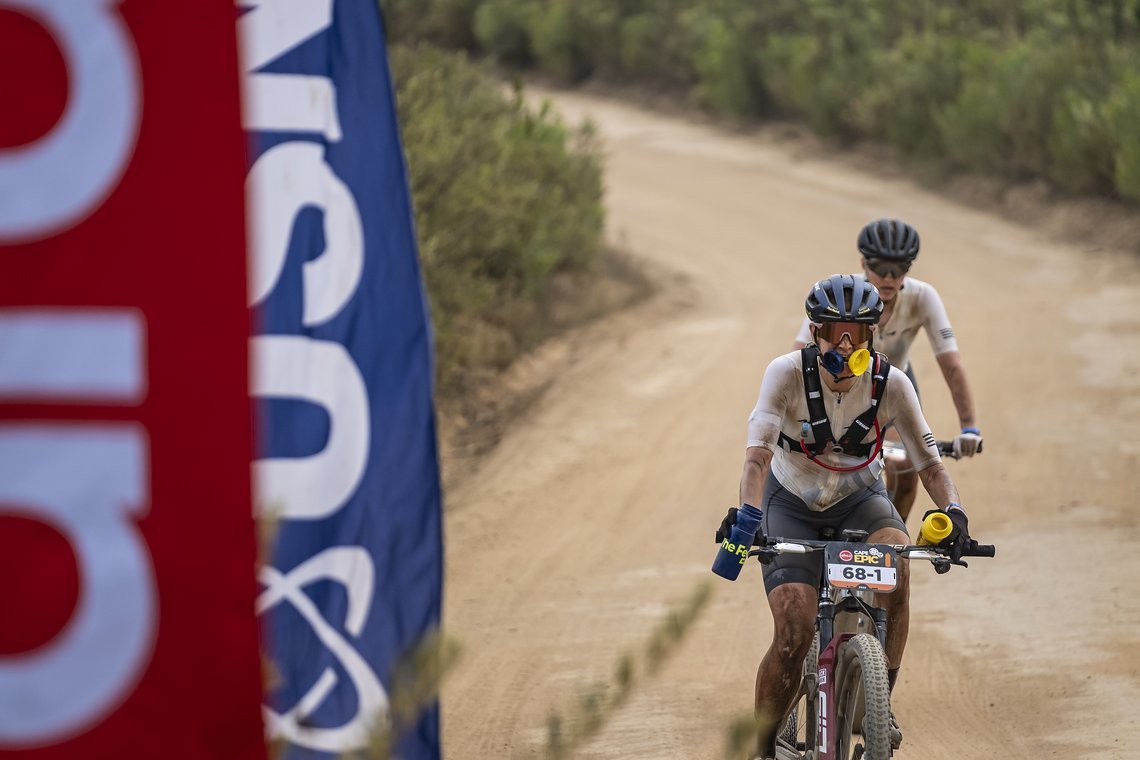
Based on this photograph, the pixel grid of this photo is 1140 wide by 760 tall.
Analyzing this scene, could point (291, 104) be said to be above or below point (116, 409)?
above

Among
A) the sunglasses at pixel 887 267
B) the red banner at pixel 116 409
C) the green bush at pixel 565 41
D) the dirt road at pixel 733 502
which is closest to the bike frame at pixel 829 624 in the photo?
the dirt road at pixel 733 502

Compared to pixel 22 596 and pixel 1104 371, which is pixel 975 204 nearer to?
pixel 1104 371

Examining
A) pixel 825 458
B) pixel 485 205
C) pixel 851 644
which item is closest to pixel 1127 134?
pixel 485 205

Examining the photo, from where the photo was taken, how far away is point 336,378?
3.22 m

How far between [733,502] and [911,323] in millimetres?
3707

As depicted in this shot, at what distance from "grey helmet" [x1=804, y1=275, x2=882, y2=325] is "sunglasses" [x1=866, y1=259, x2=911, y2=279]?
53.4 inches

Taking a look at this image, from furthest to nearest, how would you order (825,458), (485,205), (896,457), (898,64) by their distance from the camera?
(898,64) < (485,205) < (896,457) < (825,458)

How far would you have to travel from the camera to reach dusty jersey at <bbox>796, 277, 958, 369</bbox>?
7.73m

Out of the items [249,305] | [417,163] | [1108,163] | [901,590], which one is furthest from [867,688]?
[1108,163]

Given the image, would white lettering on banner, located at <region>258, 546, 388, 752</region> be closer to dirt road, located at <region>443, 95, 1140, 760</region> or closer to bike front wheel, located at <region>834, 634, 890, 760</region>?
bike front wheel, located at <region>834, 634, 890, 760</region>

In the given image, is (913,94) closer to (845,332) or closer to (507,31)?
(507,31)

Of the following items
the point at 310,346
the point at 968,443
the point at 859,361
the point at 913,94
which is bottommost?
the point at 968,443

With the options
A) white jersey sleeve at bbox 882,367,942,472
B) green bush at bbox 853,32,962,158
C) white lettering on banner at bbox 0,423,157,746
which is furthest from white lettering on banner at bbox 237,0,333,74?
green bush at bbox 853,32,962,158

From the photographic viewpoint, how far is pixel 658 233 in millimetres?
22203
